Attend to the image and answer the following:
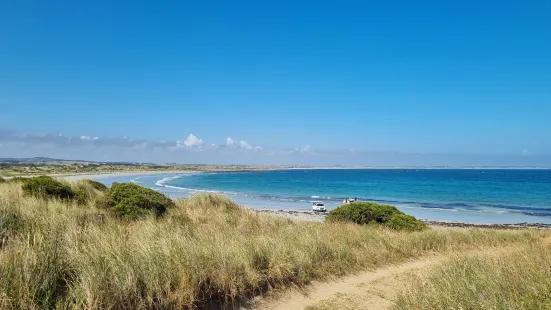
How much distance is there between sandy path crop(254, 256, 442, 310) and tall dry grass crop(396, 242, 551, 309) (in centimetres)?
109

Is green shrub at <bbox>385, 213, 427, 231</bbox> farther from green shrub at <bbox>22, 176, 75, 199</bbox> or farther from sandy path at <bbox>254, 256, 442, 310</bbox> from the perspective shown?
green shrub at <bbox>22, 176, 75, 199</bbox>

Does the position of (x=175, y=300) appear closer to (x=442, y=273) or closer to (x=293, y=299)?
(x=293, y=299)

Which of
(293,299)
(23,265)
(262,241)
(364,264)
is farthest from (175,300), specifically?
(364,264)

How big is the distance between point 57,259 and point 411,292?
514cm

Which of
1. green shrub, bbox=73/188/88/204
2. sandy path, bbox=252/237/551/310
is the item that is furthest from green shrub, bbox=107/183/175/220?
sandy path, bbox=252/237/551/310

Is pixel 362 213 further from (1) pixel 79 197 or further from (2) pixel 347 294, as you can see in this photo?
(1) pixel 79 197

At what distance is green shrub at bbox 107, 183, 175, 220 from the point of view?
12.3 m

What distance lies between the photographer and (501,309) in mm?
4430

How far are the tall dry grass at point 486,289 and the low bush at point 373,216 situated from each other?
11.0 meters

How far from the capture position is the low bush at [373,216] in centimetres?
1752

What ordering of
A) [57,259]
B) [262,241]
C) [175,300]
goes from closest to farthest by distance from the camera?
1. [57,259]
2. [175,300]
3. [262,241]

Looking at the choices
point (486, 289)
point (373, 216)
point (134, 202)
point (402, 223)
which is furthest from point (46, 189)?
point (402, 223)

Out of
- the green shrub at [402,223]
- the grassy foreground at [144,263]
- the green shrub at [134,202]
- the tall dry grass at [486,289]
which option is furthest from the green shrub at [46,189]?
the green shrub at [402,223]

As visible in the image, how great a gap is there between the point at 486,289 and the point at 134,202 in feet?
38.2
